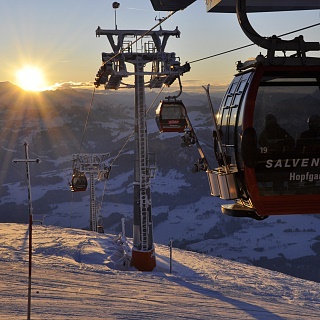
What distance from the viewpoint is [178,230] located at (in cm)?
11119

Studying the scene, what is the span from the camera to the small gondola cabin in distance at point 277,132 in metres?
5.40

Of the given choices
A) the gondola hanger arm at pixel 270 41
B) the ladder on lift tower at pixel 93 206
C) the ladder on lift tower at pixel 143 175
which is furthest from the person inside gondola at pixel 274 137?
the ladder on lift tower at pixel 93 206

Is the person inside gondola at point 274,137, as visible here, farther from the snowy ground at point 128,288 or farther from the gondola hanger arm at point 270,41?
the snowy ground at point 128,288

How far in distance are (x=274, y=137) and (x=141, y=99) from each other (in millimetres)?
13072

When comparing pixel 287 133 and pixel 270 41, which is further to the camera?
pixel 287 133

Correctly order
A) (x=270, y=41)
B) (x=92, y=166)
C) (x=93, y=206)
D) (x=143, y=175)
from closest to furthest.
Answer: (x=270, y=41) < (x=143, y=175) < (x=92, y=166) < (x=93, y=206)

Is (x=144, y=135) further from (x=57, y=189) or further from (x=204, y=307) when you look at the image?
(x=57, y=189)

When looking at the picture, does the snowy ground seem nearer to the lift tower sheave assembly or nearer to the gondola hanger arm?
the lift tower sheave assembly

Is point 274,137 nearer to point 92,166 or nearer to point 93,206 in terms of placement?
point 92,166

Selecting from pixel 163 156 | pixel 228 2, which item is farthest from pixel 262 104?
pixel 163 156

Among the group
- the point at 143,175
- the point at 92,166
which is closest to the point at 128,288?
the point at 143,175

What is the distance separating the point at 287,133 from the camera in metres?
5.53

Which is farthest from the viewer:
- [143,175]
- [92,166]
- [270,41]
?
[92,166]

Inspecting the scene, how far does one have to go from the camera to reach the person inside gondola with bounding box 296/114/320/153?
219 inches
